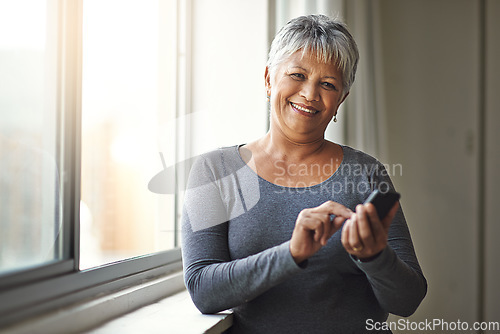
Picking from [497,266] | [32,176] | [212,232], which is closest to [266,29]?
[212,232]

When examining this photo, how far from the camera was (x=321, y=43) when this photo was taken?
1128 mm

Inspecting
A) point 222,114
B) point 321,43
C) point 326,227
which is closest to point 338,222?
point 326,227

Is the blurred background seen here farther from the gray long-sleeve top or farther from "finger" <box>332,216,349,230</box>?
"finger" <box>332,216,349,230</box>

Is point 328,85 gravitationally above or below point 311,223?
above

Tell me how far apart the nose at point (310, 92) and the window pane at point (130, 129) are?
59 centimetres

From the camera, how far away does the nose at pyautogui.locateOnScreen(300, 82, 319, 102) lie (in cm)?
113

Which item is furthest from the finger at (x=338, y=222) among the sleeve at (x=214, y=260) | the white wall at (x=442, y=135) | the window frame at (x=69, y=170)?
the white wall at (x=442, y=135)

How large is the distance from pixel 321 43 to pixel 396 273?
559mm

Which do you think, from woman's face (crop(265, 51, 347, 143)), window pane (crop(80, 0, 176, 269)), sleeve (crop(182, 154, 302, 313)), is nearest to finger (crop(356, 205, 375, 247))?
sleeve (crop(182, 154, 302, 313))

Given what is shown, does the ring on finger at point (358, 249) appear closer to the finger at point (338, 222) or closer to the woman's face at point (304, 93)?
the finger at point (338, 222)

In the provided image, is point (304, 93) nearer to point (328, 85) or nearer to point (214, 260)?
point (328, 85)

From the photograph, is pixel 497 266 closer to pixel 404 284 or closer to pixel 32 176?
pixel 404 284

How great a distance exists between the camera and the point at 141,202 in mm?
1618

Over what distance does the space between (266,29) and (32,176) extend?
102 cm
